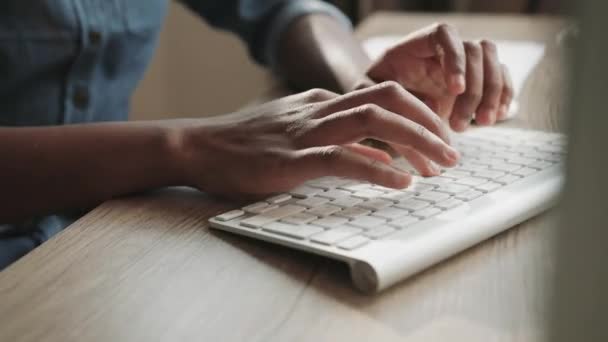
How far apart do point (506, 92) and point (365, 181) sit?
28 centimetres

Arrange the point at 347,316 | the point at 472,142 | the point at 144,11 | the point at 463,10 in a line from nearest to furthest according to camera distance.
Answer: the point at 347,316, the point at 472,142, the point at 144,11, the point at 463,10

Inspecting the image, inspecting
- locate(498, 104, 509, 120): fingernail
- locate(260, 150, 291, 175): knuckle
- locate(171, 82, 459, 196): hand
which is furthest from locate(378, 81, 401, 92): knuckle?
locate(498, 104, 509, 120): fingernail

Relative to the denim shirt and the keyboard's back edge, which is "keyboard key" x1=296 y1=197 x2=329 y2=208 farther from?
the denim shirt

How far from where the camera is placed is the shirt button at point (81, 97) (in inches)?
33.2

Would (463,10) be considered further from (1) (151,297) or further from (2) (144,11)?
(1) (151,297)

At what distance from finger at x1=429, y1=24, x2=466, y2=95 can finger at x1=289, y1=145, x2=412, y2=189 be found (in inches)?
7.2

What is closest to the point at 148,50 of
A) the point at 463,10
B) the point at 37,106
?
the point at 37,106

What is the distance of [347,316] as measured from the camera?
0.40 m

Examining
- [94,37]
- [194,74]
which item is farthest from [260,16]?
[194,74]

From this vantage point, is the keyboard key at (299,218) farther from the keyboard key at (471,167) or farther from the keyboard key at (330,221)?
the keyboard key at (471,167)

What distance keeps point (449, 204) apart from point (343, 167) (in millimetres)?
87

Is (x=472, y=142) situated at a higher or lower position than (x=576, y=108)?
Answer: lower

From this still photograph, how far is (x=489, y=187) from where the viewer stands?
53 cm

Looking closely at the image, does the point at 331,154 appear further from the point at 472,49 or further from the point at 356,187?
the point at 472,49
